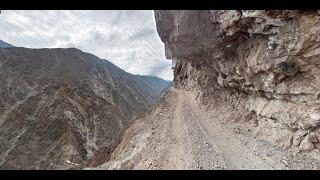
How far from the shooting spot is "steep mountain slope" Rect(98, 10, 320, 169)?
13.7 m

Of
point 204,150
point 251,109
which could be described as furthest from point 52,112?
point 204,150

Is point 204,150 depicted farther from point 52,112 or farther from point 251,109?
point 52,112

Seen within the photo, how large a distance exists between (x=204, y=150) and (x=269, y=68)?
5419 millimetres

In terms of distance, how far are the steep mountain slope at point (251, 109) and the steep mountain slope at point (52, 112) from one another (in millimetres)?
17582

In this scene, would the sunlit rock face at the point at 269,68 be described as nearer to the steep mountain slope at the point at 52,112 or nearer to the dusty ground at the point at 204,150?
the dusty ground at the point at 204,150

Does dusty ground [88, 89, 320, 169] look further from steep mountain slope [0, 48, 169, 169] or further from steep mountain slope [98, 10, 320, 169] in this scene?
steep mountain slope [0, 48, 169, 169]

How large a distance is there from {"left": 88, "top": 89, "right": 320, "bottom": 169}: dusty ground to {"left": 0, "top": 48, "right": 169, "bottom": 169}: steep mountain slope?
18.5m

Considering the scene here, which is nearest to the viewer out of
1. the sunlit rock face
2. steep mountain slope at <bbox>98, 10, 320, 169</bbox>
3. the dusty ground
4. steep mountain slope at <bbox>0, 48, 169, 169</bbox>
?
the dusty ground

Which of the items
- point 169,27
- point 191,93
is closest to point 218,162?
point 191,93

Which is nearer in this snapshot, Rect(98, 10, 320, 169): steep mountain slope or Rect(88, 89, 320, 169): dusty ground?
Rect(88, 89, 320, 169): dusty ground

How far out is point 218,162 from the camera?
14.4 meters

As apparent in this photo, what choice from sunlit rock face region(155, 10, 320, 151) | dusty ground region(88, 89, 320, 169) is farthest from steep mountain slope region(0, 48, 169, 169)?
dusty ground region(88, 89, 320, 169)

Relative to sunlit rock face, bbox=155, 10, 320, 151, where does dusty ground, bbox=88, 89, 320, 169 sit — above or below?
below
